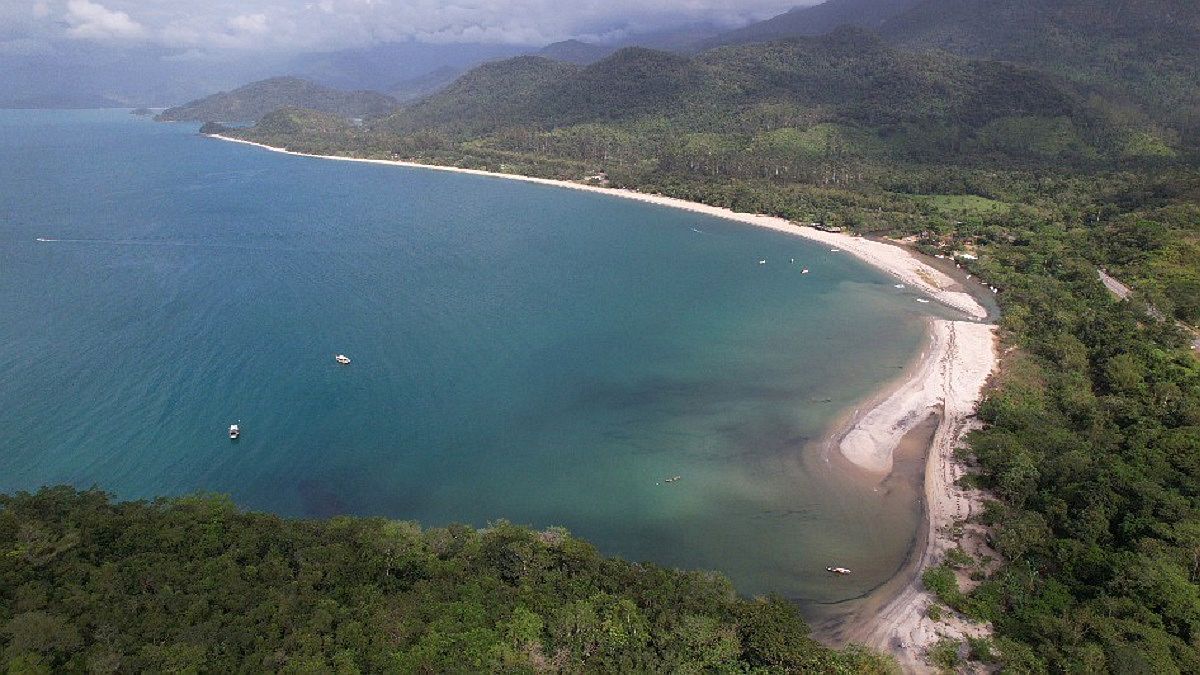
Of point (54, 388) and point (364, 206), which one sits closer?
point (54, 388)

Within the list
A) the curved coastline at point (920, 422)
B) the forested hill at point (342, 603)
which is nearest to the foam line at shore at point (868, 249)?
the curved coastline at point (920, 422)

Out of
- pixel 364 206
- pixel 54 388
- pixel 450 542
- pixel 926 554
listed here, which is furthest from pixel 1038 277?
pixel 364 206

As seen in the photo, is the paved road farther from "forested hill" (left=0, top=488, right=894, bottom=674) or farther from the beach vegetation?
"forested hill" (left=0, top=488, right=894, bottom=674)

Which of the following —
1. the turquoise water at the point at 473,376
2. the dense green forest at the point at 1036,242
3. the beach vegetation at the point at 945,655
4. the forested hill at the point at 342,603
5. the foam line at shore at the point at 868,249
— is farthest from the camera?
the foam line at shore at the point at 868,249

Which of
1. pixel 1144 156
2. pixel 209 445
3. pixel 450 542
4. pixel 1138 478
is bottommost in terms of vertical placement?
pixel 209 445

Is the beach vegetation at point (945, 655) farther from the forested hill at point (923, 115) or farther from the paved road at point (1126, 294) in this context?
the forested hill at point (923, 115)

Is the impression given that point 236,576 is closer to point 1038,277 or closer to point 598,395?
point 598,395
